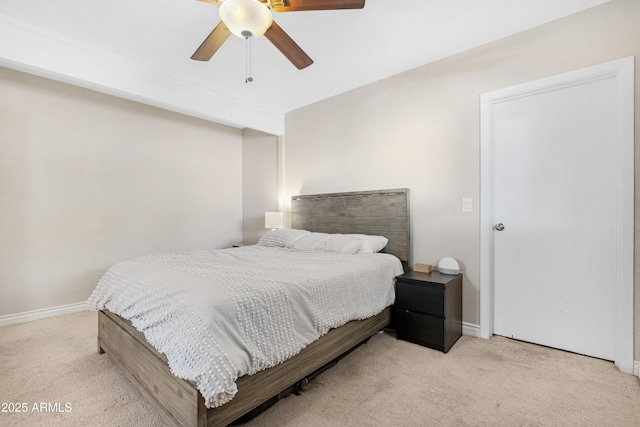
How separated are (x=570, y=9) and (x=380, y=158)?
70.7 inches

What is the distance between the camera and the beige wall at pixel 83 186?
278cm

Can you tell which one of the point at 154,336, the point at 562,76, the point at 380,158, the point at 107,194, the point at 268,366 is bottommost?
the point at 268,366

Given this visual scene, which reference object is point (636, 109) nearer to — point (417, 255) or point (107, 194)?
point (417, 255)

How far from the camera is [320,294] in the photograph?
177 centimetres

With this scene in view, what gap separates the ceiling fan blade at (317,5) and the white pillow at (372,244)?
1.86 meters

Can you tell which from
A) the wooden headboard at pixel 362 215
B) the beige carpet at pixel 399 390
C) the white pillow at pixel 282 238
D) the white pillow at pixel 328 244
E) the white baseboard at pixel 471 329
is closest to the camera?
the beige carpet at pixel 399 390

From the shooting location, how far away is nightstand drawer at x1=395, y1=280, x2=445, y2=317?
2217 mm

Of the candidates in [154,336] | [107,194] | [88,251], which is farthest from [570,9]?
[88,251]

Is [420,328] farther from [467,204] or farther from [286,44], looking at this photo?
[286,44]

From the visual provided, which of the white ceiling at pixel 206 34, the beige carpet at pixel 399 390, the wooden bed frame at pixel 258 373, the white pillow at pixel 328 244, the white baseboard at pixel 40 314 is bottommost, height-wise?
the beige carpet at pixel 399 390

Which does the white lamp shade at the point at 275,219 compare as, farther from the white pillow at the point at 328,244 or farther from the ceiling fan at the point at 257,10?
the ceiling fan at the point at 257,10

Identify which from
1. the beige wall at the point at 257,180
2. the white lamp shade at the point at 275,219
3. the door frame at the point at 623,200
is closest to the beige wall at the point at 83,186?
the beige wall at the point at 257,180

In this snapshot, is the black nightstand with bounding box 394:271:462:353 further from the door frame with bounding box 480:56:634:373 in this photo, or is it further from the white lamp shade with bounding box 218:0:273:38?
the white lamp shade with bounding box 218:0:273:38

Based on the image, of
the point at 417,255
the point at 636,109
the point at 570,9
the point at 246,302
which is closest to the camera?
the point at 246,302
